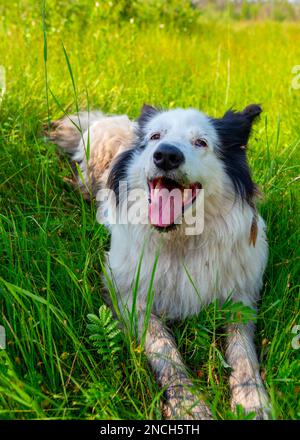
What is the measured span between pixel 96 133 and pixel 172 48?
289 cm

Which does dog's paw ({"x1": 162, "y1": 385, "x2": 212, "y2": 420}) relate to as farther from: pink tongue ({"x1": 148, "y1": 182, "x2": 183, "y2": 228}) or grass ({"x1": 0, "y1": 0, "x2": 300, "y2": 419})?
pink tongue ({"x1": 148, "y1": 182, "x2": 183, "y2": 228})

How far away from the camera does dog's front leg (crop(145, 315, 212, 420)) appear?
2039 millimetres

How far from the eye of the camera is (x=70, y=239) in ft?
9.93

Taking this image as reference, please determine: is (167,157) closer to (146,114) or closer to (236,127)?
(236,127)

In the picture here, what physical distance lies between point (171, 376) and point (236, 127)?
4.46 feet

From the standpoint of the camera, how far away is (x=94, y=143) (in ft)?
13.4

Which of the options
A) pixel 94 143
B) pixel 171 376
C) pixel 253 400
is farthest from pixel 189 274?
pixel 94 143

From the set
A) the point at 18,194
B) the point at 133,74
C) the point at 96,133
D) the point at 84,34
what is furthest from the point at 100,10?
the point at 18,194

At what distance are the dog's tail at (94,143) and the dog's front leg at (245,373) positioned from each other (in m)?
1.72

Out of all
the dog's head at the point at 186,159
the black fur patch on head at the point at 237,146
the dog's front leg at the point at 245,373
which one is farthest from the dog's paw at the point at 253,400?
the black fur patch on head at the point at 237,146

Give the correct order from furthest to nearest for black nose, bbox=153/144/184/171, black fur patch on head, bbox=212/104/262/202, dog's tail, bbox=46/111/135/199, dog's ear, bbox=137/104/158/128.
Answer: dog's tail, bbox=46/111/135/199, dog's ear, bbox=137/104/158/128, black fur patch on head, bbox=212/104/262/202, black nose, bbox=153/144/184/171

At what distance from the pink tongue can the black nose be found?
15 cm

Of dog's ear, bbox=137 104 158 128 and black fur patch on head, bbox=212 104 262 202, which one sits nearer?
black fur patch on head, bbox=212 104 262 202

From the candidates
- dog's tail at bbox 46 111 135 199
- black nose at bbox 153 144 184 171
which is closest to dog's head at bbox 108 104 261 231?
black nose at bbox 153 144 184 171
